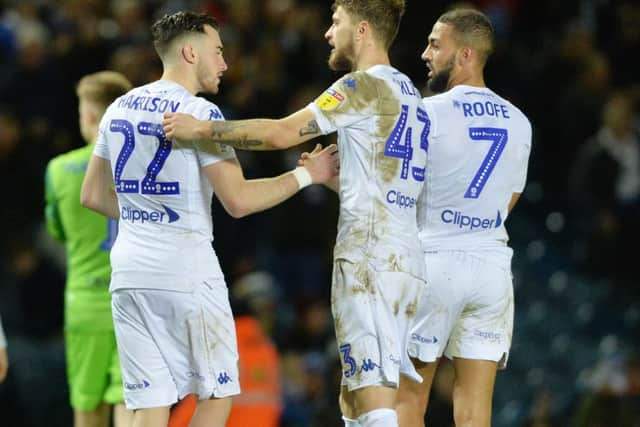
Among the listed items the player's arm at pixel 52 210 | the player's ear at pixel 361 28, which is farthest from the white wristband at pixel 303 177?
the player's arm at pixel 52 210

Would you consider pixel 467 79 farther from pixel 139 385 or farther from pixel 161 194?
pixel 139 385

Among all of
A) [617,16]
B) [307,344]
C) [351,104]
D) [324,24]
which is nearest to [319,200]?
[307,344]

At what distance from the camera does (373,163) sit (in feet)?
24.0

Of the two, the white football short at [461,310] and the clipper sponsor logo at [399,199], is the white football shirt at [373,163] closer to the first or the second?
the clipper sponsor logo at [399,199]

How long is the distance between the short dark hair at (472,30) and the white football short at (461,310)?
1.25 m

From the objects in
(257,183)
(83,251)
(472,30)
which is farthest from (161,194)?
(83,251)

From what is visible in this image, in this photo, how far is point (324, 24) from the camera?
51.7ft

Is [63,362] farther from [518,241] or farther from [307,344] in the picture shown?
[518,241]

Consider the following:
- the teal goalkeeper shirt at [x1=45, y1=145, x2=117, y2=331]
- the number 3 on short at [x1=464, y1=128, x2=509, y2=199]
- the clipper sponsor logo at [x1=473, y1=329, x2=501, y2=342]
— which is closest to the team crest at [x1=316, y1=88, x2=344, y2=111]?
the number 3 on short at [x1=464, y1=128, x2=509, y2=199]

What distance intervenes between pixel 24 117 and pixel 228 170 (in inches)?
266

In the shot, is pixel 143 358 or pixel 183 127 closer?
pixel 183 127

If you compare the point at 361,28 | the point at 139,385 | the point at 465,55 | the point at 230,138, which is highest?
the point at 361,28

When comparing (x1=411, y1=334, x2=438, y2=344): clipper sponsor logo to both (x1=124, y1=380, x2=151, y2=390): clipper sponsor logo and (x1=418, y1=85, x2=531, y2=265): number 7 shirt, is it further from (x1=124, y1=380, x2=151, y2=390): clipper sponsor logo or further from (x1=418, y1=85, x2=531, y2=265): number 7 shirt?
(x1=124, y1=380, x2=151, y2=390): clipper sponsor logo

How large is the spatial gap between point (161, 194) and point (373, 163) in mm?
1167
